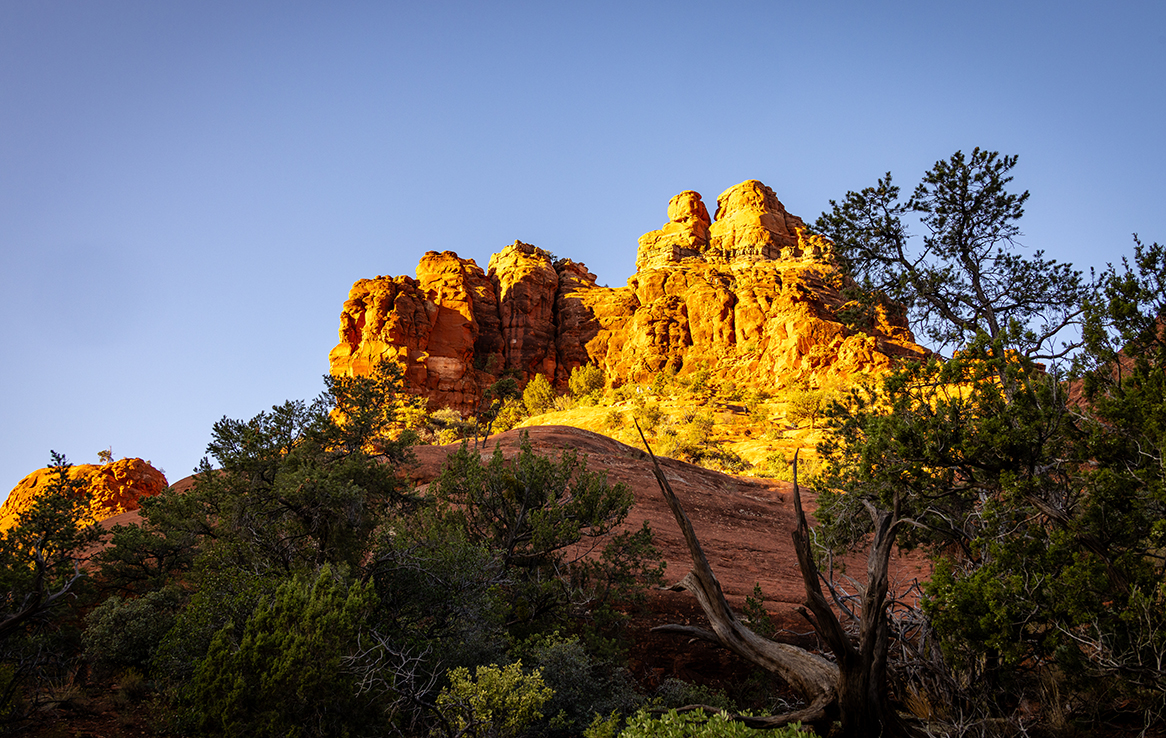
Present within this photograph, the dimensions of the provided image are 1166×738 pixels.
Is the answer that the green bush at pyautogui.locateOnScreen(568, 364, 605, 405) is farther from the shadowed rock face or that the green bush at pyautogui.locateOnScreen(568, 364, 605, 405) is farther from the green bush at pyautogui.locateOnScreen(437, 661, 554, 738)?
the green bush at pyautogui.locateOnScreen(437, 661, 554, 738)

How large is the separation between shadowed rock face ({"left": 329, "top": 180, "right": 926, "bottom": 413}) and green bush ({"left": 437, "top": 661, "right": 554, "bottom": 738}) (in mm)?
46693

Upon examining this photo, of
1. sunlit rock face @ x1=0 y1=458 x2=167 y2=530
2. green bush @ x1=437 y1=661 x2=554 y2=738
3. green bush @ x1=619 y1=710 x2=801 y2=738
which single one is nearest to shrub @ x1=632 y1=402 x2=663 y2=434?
sunlit rock face @ x1=0 y1=458 x2=167 y2=530

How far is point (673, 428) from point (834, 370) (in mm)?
16626

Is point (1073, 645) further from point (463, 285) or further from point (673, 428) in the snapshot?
point (463, 285)

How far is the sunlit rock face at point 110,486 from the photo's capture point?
101 ft

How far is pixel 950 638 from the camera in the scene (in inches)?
257

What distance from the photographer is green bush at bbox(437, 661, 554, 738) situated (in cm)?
613

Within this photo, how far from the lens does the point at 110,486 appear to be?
31.8m

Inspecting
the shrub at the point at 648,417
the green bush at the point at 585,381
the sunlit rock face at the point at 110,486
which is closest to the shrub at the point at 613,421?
the shrub at the point at 648,417

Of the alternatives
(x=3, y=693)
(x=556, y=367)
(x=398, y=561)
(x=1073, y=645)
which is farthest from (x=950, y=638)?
(x=556, y=367)

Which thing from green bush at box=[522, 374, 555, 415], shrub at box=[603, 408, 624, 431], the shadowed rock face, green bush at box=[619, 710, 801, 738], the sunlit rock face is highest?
the shadowed rock face

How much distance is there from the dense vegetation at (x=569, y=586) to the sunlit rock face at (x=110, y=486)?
2314 cm

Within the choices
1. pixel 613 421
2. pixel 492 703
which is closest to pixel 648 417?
pixel 613 421

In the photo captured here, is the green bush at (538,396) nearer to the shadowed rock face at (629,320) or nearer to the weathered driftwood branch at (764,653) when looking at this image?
the shadowed rock face at (629,320)
